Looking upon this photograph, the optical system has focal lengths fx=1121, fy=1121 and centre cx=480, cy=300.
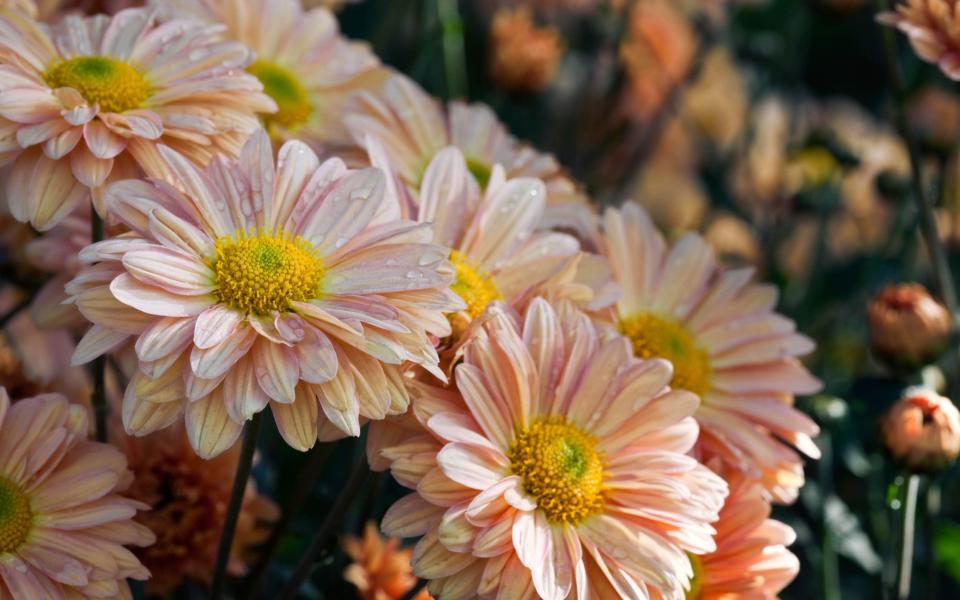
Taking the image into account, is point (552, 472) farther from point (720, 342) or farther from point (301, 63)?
point (301, 63)

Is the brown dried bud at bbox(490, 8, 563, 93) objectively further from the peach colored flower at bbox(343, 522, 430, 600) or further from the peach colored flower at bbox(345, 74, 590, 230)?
the peach colored flower at bbox(343, 522, 430, 600)

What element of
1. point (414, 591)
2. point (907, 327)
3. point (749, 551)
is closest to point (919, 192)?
point (907, 327)

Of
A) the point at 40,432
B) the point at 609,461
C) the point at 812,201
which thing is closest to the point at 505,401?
the point at 609,461

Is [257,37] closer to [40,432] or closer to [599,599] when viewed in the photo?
[40,432]

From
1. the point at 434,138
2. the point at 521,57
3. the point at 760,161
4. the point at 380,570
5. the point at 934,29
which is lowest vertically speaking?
the point at 760,161

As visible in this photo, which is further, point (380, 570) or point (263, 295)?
point (380, 570)

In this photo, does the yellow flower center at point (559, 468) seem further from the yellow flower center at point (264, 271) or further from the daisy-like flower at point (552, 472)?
the yellow flower center at point (264, 271)

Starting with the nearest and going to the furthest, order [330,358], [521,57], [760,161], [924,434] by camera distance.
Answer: [330,358]
[924,434]
[521,57]
[760,161]
